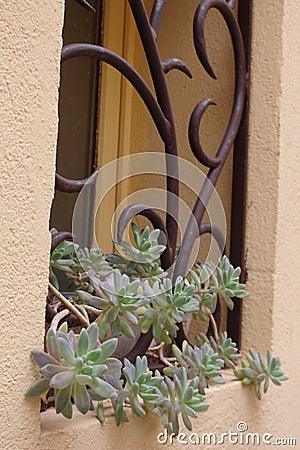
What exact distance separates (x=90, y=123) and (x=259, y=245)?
1.81ft

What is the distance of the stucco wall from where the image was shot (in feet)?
2.46

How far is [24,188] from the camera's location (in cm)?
77

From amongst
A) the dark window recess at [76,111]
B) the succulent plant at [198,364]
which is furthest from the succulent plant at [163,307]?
the dark window recess at [76,111]

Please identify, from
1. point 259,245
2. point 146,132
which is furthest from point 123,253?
point 146,132

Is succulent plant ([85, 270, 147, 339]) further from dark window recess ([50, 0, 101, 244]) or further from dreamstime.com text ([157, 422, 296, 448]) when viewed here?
dark window recess ([50, 0, 101, 244])

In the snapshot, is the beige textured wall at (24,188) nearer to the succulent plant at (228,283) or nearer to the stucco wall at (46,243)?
the stucco wall at (46,243)

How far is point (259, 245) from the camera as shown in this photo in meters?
1.40

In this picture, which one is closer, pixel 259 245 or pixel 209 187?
pixel 209 187

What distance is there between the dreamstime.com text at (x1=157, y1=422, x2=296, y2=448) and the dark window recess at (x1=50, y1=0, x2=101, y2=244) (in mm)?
611

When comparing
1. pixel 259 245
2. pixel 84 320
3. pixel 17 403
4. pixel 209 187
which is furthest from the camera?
pixel 259 245

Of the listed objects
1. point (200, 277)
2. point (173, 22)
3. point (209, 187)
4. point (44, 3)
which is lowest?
point (200, 277)

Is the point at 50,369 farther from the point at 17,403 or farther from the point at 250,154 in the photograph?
the point at 250,154

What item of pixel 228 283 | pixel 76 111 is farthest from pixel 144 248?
pixel 76 111

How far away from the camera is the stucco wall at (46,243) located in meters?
0.75
